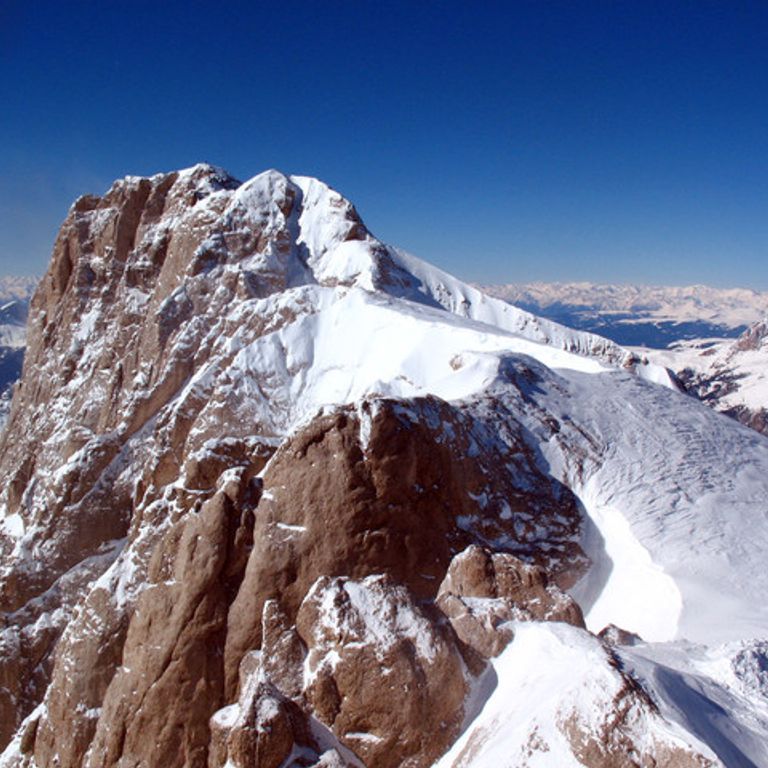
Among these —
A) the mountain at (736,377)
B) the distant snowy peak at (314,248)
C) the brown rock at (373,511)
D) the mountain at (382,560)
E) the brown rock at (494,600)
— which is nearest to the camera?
the mountain at (382,560)

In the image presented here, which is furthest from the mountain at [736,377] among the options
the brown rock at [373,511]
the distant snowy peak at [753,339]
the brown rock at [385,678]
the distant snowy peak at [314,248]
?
the brown rock at [385,678]

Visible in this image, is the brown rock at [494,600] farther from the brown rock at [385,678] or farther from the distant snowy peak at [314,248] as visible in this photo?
the distant snowy peak at [314,248]

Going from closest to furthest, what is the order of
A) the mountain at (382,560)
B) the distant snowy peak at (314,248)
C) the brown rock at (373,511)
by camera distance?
the mountain at (382,560)
the brown rock at (373,511)
the distant snowy peak at (314,248)

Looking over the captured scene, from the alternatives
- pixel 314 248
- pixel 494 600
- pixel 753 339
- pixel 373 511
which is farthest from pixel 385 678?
pixel 753 339

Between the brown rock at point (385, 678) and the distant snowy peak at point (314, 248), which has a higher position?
the distant snowy peak at point (314, 248)

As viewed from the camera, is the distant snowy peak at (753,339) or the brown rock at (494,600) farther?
the distant snowy peak at (753,339)

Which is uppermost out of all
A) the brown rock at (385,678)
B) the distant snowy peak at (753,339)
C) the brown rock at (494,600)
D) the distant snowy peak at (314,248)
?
the distant snowy peak at (753,339)

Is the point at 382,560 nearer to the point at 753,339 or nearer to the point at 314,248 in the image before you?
the point at 314,248
